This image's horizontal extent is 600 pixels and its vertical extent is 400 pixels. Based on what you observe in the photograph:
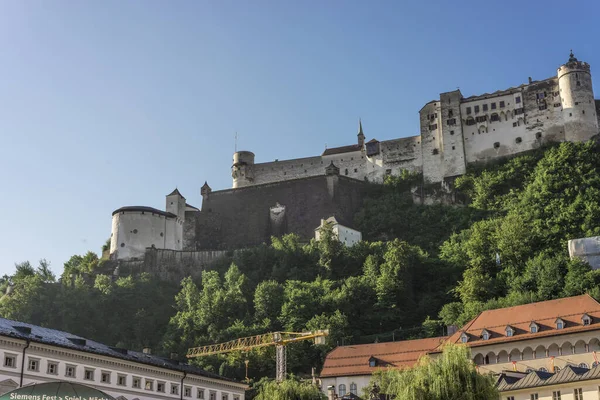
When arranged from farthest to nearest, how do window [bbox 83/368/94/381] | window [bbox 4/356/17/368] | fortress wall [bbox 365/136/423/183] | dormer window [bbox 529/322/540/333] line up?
fortress wall [bbox 365/136/423/183] → dormer window [bbox 529/322/540/333] → window [bbox 83/368/94/381] → window [bbox 4/356/17/368]

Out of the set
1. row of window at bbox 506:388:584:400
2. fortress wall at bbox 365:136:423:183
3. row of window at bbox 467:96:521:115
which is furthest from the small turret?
row of window at bbox 506:388:584:400

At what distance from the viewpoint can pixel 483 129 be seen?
93438 millimetres

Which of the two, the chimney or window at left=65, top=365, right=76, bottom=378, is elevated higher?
the chimney

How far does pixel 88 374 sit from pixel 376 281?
130 ft

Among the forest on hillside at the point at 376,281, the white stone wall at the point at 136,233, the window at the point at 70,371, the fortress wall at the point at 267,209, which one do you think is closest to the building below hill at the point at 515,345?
the forest on hillside at the point at 376,281

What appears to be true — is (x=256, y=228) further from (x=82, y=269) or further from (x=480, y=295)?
(x=480, y=295)

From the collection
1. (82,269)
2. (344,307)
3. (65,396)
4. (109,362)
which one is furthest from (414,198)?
(65,396)

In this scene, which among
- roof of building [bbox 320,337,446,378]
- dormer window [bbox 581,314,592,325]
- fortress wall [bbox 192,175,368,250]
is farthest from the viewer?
fortress wall [bbox 192,175,368,250]

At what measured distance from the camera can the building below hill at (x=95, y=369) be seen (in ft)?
117

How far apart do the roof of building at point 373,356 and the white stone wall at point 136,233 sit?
38690 millimetres

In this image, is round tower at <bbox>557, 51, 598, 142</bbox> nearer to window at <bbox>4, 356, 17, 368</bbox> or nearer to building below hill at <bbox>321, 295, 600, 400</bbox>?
building below hill at <bbox>321, 295, 600, 400</bbox>

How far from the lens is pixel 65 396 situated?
787 inches

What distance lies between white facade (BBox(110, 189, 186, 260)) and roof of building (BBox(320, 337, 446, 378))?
38.7m

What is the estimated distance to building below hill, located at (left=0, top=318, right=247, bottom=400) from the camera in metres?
35.5
